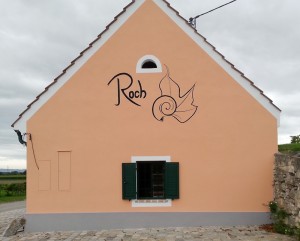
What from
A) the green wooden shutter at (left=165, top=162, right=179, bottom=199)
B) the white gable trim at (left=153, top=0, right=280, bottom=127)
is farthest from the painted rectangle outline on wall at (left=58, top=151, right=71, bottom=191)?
the white gable trim at (left=153, top=0, right=280, bottom=127)

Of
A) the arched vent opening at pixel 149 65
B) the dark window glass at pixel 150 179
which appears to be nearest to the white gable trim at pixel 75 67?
Result: the arched vent opening at pixel 149 65

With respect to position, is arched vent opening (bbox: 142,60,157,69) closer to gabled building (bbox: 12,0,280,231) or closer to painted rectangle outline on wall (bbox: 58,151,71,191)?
gabled building (bbox: 12,0,280,231)

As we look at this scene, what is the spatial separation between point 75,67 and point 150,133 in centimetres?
298

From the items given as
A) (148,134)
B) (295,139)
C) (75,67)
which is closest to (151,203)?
(148,134)

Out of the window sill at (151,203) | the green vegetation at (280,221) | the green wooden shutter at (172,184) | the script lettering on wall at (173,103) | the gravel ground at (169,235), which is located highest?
the script lettering on wall at (173,103)

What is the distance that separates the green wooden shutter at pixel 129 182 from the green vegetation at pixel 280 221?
13.0 ft

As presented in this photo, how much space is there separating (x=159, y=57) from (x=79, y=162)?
3.92m

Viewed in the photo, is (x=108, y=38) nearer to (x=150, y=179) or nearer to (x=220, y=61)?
(x=220, y=61)

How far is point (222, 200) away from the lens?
1114 cm

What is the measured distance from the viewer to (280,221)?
1022 centimetres

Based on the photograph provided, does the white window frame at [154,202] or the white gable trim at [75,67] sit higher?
the white gable trim at [75,67]

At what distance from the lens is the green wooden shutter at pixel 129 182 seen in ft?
36.4

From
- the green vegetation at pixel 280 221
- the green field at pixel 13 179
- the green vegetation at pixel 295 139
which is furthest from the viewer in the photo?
the green field at pixel 13 179

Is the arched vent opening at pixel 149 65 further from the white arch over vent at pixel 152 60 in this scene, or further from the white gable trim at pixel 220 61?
the white gable trim at pixel 220 61
